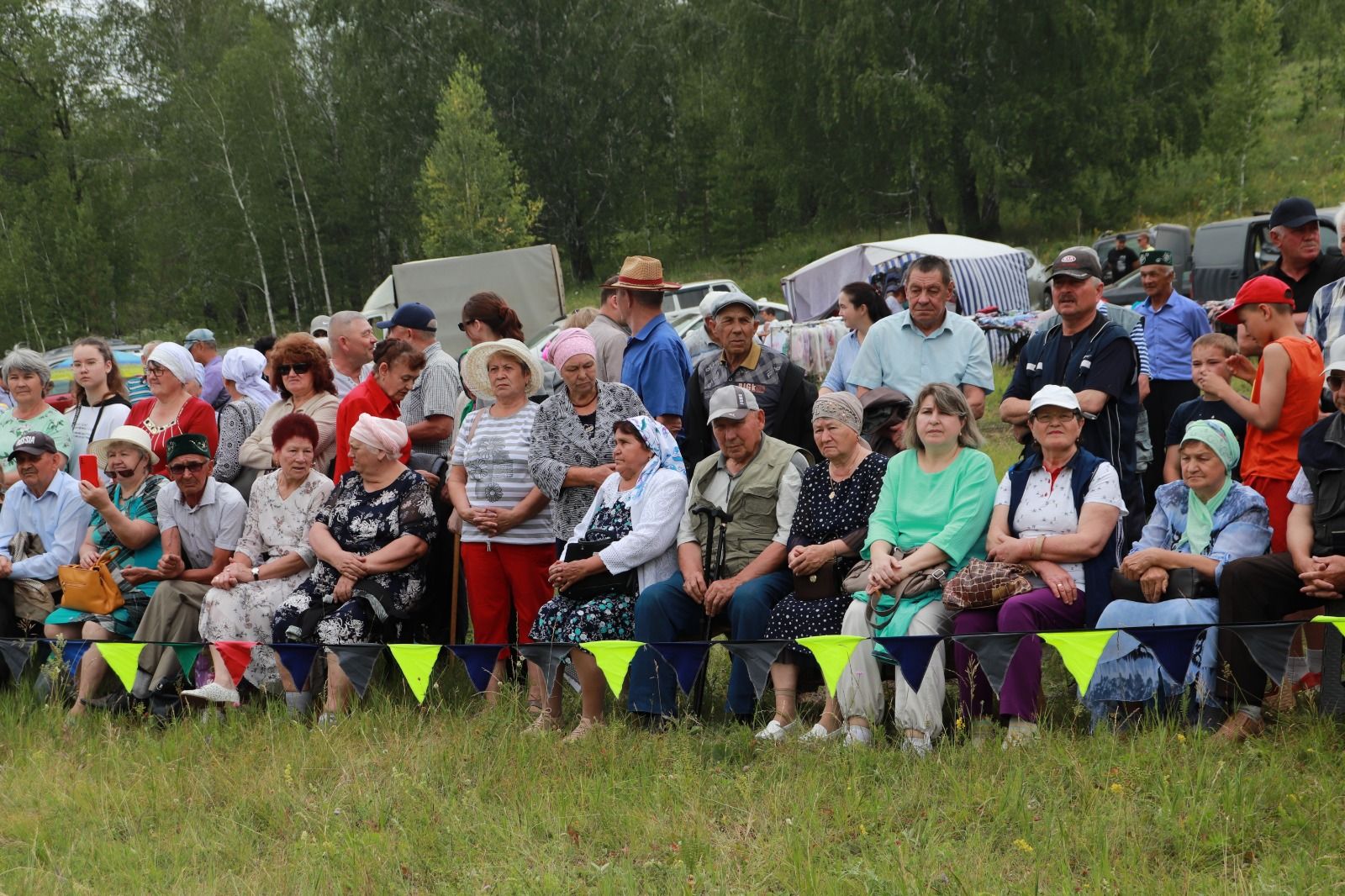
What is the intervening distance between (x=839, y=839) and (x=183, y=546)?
4249 millimetres

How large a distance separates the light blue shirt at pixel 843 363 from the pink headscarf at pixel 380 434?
2.28m

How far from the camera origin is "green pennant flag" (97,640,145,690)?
Answer: 6.18 metres

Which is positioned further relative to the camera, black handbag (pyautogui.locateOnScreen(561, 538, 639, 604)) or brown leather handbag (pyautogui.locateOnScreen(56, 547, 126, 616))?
brown leather handbag (pyautogui.locateOnScreen(56, 547, 126, 616))

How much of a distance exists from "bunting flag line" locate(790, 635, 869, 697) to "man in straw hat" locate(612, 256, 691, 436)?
190 cm

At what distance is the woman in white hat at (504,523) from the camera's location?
611cm

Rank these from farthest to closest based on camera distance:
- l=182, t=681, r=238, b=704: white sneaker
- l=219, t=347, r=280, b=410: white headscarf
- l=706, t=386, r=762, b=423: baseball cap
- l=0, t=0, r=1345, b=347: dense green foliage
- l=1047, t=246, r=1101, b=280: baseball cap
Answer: l=0, t=0, r=1345, b=347: dense green foliage < l=219, t=347, r=280, b=410: white headscarf < l=182, t=681, r=238, b=704: white sneaker < l=706, t=386, r=762, b=423: baseball cap < l=1047, t=246, r=1101, b=280: baseball cap

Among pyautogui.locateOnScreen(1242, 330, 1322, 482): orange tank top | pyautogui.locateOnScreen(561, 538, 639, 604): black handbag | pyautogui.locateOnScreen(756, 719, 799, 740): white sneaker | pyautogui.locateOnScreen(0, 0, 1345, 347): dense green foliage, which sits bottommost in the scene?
pyautogui.locateOnScreen(756, 719, 799, 740): white sneaker

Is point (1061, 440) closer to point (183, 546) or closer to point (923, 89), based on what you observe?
point (183, 546)

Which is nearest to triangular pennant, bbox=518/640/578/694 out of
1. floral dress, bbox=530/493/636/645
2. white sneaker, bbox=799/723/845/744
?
floral dress, bbox=530/493/636/645

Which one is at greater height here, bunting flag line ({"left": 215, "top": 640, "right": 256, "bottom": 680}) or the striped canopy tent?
the striped canopy tent

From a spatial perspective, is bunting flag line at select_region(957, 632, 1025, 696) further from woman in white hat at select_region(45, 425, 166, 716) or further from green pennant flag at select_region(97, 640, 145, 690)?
woman in white hat at select_region(45, 425, 166, 716)

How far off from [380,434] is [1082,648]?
136 inches

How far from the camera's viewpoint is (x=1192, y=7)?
29.5 m

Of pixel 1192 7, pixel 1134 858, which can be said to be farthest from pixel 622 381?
pixel 1192 7
